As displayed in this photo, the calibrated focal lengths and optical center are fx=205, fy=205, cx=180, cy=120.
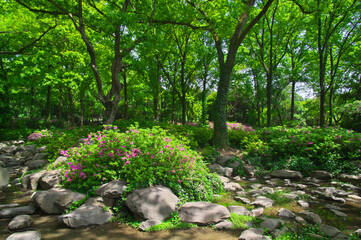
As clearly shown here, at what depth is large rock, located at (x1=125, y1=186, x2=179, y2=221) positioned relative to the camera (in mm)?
3490

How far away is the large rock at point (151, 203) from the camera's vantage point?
349 cm

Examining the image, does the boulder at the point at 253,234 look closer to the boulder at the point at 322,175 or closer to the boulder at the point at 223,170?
the boulder at the point at 223,170

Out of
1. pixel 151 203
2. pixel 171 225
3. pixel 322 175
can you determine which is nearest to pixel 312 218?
pixel 171 225

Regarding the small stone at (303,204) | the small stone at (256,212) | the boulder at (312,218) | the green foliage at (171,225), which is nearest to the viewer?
the green foliage at (171,225)

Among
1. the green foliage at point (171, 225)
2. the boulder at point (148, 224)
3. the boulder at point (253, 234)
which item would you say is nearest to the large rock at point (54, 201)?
the boulder at point (148, 224)

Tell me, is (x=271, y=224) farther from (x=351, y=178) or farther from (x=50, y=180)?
(x=50, y=180)

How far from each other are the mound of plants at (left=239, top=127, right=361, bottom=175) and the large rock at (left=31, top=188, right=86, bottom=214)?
6.75 m

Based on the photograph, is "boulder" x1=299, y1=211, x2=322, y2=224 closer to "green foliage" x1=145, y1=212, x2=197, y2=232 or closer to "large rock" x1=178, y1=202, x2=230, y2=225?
"large rock" x1=178, y1=202, x2=230, y2=225

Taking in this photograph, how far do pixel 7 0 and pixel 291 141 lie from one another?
13940 mm

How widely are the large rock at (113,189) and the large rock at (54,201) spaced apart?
431 mm

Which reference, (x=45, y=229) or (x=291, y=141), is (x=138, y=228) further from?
(x=291, y=141)

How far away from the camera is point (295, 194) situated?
5.20 metres

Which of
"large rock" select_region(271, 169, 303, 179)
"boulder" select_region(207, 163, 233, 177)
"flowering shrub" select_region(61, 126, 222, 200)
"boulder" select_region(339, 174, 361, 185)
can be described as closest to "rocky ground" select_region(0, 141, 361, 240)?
"flowering shrub" select_region(61, 126, 222, 200)

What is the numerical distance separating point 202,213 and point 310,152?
618cm
